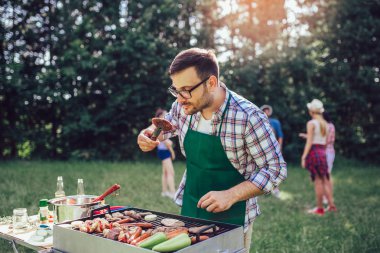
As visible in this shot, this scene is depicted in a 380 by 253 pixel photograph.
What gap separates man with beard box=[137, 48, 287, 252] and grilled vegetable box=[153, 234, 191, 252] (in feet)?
1.13

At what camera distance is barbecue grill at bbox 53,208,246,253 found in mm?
1671

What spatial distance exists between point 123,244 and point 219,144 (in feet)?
2.85

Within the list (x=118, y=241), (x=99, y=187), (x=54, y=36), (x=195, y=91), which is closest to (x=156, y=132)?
(x=195, y=91)

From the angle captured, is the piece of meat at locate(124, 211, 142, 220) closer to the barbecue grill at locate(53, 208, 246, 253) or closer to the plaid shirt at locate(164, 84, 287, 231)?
the barbecue grill at locate(53, 208, 246, 253)

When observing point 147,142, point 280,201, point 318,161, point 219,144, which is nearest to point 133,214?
point 147,142

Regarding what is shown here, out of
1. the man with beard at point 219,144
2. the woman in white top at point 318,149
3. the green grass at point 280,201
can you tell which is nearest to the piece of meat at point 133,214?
the man with beard at point 219,144

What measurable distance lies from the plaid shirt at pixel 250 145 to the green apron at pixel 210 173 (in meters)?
0.04

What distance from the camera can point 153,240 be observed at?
1.69 meters

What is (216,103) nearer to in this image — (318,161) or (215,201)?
(215,201)

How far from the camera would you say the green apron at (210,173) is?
229 cm

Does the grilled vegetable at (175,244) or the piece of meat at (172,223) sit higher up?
the grilled vegetable at (175,244)

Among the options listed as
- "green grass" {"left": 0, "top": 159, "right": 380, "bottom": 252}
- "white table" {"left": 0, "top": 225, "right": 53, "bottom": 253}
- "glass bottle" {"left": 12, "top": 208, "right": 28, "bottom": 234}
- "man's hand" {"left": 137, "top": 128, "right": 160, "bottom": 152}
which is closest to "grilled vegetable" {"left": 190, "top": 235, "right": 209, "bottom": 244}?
"man's hand" {"left": 137, "top": 128, "right": 160, "bottom": 152}

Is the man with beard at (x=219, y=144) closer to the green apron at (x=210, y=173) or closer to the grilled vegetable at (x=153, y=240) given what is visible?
the green apron at (x=210, y=173)

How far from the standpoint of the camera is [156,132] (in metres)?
2.35
